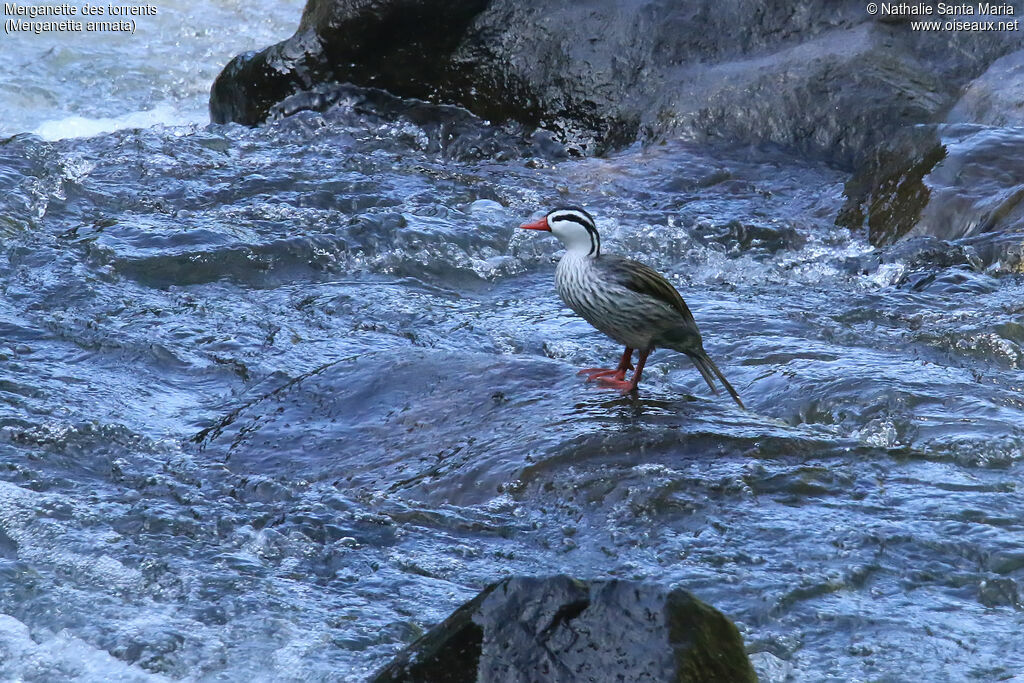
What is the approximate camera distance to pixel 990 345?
Result: 6.75m

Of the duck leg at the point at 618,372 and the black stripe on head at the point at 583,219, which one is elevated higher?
the black stripe on head at the point at 583,219

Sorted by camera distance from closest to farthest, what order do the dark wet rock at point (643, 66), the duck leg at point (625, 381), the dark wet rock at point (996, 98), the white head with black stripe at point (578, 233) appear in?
the duck leg at point (625, 381) → the white head with black stripe at point (578, 233) → the dark wet rock at point (996, 98) → the dark wet rock at point (643, 66)

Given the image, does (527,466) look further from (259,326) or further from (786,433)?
(259,326)

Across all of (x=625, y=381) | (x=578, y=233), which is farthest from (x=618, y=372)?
(x=578, y=233)

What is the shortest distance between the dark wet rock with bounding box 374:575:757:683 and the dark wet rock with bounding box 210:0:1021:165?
6616 millimetres

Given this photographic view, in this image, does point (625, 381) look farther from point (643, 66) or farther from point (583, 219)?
point (643, 66)

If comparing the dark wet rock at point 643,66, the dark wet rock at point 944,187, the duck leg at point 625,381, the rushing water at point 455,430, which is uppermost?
the dark wet rock at point 643,66

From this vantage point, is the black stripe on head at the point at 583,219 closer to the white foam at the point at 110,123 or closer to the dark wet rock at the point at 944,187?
the dark wet rock at the point at 944,187

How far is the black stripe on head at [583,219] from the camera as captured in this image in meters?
5.95

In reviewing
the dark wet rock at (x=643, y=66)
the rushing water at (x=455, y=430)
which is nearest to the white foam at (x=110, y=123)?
the dark wet rock at (x=643, y=66)

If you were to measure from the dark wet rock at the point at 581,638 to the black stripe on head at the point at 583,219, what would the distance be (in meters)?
2.51

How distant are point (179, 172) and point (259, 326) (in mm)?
3108

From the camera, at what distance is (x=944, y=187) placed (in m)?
8.35

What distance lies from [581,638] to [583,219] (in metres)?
2.78
